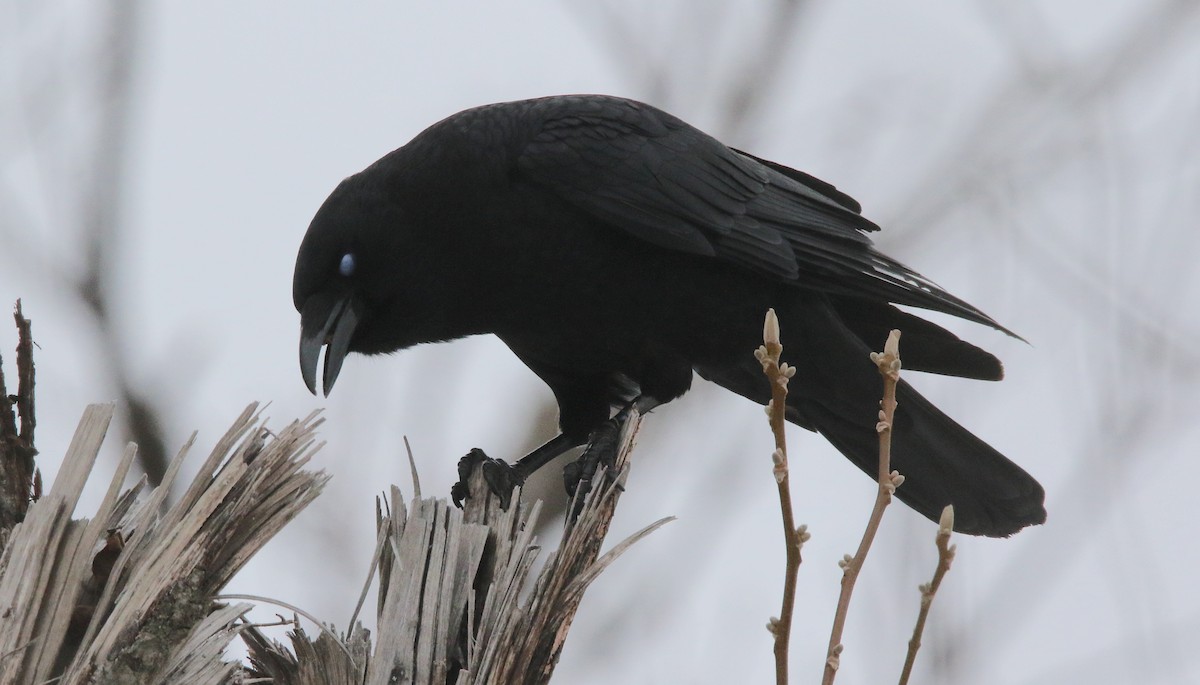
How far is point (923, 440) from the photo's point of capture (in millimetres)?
4527

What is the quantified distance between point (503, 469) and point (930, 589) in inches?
87.1

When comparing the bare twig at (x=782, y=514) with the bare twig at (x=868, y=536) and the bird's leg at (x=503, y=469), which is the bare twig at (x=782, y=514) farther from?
the bird's leg at (x=503, y=469)

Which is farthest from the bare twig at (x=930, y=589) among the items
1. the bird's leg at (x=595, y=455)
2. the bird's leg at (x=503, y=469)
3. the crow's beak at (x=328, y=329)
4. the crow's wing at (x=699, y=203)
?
the crow's beak at (x=328, y=329)

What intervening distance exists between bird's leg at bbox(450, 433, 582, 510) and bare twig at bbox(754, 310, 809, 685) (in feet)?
5.39

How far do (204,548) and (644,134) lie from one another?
2.79m

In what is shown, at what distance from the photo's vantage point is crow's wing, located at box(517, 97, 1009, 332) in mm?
4227

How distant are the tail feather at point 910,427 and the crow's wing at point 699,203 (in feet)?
0.61

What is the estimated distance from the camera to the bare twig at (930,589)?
4.98 ft

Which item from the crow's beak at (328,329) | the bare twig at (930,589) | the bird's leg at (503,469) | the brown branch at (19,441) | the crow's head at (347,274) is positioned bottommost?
the bare twig at (930,589)

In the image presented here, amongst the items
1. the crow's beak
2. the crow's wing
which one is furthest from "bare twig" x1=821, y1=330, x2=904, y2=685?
the crow's beak

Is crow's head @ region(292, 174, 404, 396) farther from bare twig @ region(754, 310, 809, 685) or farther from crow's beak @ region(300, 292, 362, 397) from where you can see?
bare twig @ region(754, 310, 809, 685)

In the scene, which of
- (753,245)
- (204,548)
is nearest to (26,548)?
(204,548)

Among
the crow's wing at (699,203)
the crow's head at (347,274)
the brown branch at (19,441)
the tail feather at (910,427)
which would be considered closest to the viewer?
the brown branch at (19,441)

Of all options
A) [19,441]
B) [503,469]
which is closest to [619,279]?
[503,469]
